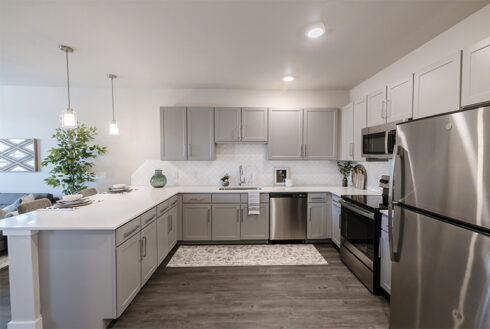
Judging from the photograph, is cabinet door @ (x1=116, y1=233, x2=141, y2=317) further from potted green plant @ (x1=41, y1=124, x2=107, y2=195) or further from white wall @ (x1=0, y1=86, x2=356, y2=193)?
potted green plant @ (x1=41, y1=124, x2=107, y2=195)

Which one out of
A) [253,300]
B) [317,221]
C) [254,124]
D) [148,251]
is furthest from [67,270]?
[317,221]

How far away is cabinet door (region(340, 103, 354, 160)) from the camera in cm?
329

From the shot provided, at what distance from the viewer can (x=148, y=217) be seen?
2328 mm

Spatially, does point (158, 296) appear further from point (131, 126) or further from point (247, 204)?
point (131, 126)

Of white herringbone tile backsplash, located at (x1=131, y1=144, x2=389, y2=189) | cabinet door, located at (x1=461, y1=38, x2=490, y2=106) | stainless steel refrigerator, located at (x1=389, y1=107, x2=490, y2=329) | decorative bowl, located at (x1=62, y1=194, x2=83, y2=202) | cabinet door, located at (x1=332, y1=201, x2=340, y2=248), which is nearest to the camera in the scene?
stainless steel refrigerator, located at (x1=389, y1=107, x2=490, y2=329)

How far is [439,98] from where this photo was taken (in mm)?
1761

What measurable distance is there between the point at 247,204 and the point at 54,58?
3.27 m

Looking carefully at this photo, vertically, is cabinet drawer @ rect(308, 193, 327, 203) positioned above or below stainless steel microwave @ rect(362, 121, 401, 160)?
below

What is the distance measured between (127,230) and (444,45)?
3.57m

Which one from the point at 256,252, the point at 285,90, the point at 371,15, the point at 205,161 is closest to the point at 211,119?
the point at 205,161

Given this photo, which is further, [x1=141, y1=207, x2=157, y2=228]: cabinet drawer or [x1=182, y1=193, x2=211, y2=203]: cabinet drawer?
[x1=182, y1=193, x2=211, y2=203]: cabinet drawer

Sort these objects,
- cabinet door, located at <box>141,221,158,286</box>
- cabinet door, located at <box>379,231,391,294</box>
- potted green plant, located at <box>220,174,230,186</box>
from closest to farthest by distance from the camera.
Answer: cabinet door, located at <box>379,231,391,294</box> → cabinet door, located at <box>141,221,158,286</box> → potted green plant, located at <box>220,174,230,186</box>

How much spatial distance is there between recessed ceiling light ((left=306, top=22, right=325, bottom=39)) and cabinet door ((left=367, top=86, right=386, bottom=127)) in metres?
1.12

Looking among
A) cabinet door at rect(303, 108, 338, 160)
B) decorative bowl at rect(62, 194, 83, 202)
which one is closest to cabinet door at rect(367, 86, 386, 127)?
Answer: cabinet door at rect(303, 108, 338, 160)
